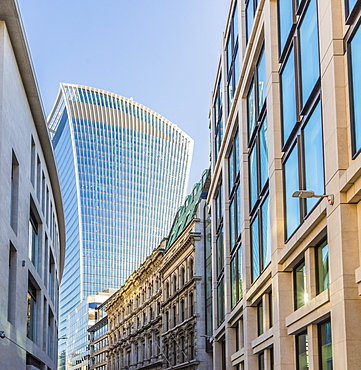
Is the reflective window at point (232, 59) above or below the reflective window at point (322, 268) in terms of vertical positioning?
above

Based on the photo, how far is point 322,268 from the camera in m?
22.0

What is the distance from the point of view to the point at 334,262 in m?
19.1

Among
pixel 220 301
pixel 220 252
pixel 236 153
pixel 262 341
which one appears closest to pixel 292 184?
pixel 262 341

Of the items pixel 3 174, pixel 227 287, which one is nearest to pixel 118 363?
pixel 227 287

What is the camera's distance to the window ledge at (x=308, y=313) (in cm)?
2067

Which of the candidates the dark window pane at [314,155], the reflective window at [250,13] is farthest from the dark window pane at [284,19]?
the reflective window at [250,13]

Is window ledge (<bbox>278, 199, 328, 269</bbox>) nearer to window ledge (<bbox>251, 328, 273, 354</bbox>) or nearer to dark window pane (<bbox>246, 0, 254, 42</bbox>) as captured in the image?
window ledge (<bbox>251, 328, 273, 354</bbox>)

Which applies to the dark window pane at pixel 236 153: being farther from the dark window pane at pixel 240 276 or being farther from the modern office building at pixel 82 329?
the modern office building at pixel 82 329

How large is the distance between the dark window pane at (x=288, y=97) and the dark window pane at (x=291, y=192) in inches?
43.0

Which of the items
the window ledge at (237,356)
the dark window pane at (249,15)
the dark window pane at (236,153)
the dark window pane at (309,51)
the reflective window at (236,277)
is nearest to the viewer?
the dark window pane at (309,51)

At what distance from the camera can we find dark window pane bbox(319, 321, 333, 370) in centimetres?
2117

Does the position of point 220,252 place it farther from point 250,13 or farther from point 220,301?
point 250,13

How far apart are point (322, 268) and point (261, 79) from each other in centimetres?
1208

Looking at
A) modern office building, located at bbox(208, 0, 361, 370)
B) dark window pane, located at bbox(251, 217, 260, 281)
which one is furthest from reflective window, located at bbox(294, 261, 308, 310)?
dark window pane, located at bbox(251, 217, 260, 281)
